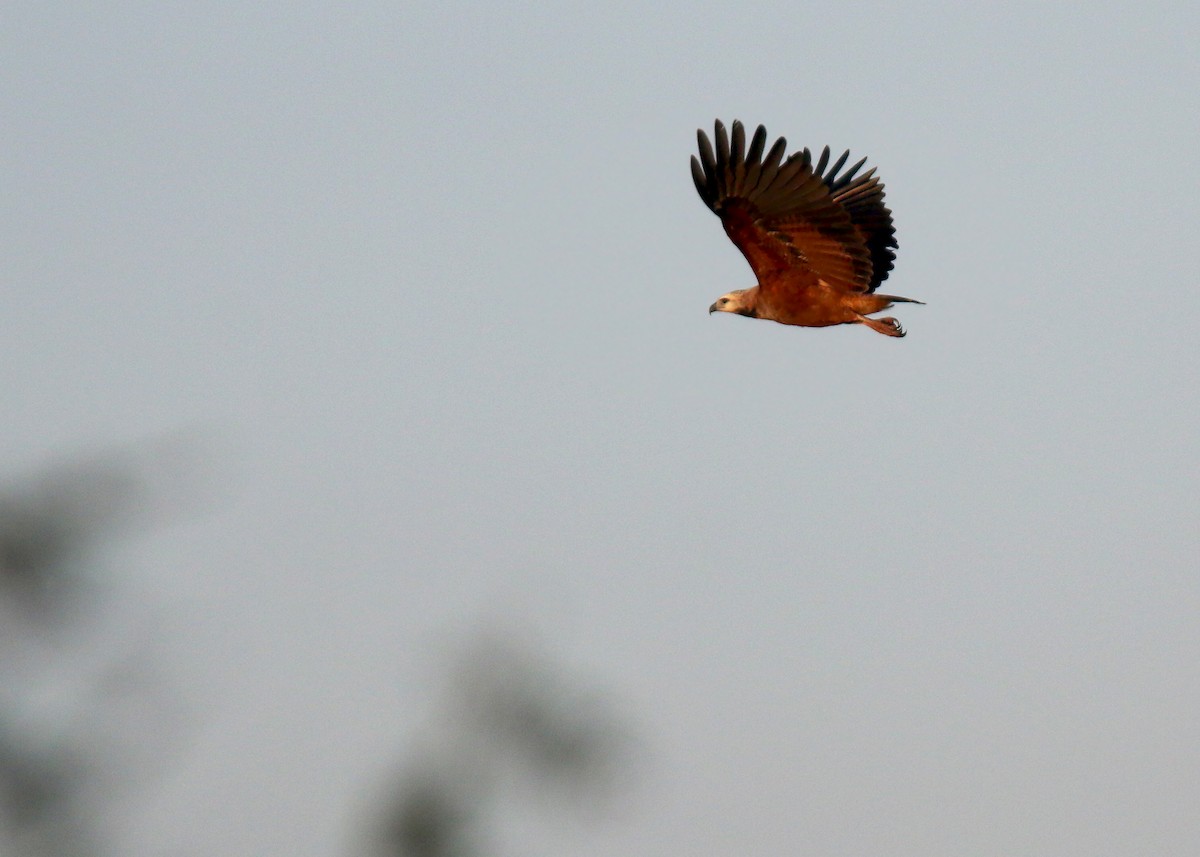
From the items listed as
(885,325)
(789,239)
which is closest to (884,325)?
(885,325)

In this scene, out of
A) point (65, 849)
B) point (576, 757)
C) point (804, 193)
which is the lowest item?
point (65, 849)

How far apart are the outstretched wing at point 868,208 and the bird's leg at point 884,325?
48cm

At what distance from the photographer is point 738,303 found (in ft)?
53.0

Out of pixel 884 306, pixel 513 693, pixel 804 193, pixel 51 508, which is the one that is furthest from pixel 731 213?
pixel 51 508

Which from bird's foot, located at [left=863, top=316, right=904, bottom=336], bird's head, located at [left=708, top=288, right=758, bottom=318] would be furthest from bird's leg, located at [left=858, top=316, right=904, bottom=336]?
bird's head, located at [left=708, top=288, right=758, bottom=318]

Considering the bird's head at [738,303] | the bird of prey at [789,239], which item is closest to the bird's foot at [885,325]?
the bird of prey at [789,239]

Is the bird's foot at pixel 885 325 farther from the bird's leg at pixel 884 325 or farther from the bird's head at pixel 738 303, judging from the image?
the bird's head at pixel 738 303

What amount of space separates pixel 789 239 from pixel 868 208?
1.93 meters

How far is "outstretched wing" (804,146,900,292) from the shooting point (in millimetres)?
16328

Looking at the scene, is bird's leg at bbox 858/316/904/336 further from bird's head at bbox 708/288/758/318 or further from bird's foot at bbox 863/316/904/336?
bird's head at bbox 708/288/758/318

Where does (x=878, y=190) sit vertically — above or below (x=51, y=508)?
above

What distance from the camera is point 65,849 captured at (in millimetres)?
7582

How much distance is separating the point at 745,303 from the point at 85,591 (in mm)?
9601

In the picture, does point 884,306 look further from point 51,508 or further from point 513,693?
point 51,508
